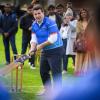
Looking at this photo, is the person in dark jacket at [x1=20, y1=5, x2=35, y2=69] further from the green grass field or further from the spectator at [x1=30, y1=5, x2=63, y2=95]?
the spectator at [x1=30, y1=5, x2=63, y2=95]

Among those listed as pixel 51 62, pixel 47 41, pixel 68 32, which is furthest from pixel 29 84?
pixel 47 41

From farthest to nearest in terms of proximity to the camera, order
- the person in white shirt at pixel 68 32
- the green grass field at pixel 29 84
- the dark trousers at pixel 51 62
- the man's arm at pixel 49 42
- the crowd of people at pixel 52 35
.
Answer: the person in white shirt at pixel 68 32 < the green grass field at pixel 29 84 < the dark trousers at pixel 51 62 < the man's arm at pixel 49 42 < the crowd of people at pixel 52 35

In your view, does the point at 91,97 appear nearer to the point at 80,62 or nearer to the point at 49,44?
the point at 49,44

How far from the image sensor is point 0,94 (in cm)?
201

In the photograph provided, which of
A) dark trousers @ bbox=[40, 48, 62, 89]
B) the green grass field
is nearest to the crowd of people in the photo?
dark trousers @ bbox=[40, 48, 62, 89]

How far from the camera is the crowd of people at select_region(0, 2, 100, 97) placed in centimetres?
237

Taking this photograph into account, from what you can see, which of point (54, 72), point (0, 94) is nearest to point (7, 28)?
point (54, 72)

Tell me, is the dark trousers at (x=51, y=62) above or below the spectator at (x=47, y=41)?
below

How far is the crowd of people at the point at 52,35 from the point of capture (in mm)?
2370

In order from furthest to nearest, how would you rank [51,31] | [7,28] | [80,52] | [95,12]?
[7,28], [80,52], [51,31], [95,12]

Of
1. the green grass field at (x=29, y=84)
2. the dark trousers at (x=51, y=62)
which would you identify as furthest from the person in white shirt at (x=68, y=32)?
the dark trousers at (x=51, y=62)

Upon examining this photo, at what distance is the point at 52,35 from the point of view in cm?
733

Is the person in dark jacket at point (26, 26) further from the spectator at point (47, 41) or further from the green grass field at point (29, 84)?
the spectator at point (47, 41)

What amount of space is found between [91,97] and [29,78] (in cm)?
878
